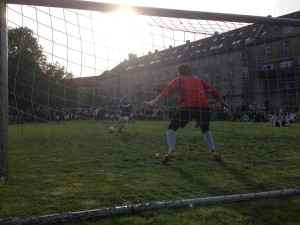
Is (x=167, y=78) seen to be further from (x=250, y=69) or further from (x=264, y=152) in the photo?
(x=264, y=152)

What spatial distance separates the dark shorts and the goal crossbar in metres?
1.83

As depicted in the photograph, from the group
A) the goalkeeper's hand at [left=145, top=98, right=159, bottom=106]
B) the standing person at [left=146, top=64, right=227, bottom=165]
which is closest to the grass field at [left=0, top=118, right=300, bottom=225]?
the standing person at [left=146, top=64, right=227, bottom=165]

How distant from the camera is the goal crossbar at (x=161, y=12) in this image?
4500mm

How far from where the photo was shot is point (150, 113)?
7.30m

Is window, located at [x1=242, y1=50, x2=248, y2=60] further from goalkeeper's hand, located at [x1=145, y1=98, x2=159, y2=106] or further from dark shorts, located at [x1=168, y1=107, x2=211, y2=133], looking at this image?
goalkeeper's hand, located at [x1=145, y1=98, x2=159, y2=106]

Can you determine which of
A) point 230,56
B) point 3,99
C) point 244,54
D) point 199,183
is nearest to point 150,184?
point 199,183

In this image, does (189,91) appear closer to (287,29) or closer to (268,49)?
(268,49)

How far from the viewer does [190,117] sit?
254 inches

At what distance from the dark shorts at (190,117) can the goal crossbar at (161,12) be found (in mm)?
1825

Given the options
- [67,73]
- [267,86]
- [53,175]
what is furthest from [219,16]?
[53,175]

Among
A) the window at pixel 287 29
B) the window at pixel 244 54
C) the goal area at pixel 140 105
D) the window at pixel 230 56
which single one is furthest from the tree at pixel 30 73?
the window at pixel 287 29

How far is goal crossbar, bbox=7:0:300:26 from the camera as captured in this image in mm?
4500

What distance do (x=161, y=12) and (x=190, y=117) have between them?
2240 millimetres

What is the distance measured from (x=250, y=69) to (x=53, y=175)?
13.3 feet
